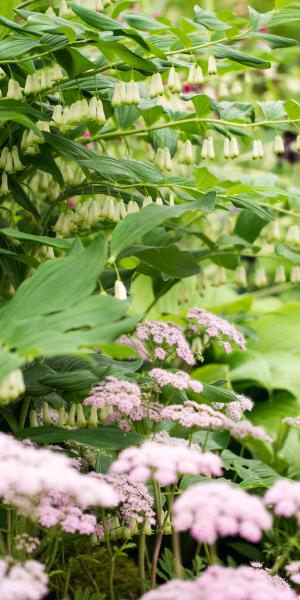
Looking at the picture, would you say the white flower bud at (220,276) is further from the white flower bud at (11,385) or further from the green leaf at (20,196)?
the white flower bud at (11,385)

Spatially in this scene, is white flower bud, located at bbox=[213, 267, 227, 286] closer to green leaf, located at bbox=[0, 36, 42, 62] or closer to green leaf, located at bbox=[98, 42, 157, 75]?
green leaf, located at bbox=[98, 42, 157, 75]

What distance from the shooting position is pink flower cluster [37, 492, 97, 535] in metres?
1.17

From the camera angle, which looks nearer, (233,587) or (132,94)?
(233,587)

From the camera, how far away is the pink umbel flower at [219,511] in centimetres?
100

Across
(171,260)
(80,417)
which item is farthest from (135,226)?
(80,417)

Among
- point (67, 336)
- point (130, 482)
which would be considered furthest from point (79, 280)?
point (130, 482)

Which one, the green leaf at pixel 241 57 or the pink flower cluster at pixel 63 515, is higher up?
the green leaf at pixel 241 57

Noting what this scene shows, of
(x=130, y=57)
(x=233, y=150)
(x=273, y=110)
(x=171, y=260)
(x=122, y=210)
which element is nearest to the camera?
(x=130, y=57)

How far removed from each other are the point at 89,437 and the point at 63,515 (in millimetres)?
279

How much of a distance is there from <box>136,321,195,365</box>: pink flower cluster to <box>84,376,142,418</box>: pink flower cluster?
165 mm

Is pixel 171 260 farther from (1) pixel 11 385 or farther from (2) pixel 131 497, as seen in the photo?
(1) pixel 11 385

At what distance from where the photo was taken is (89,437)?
1472mm

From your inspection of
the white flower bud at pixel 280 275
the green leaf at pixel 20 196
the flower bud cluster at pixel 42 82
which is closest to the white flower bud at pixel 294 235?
the white flower bud at pixel 280 275

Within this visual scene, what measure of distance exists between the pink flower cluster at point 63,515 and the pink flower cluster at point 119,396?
7.4 inches
